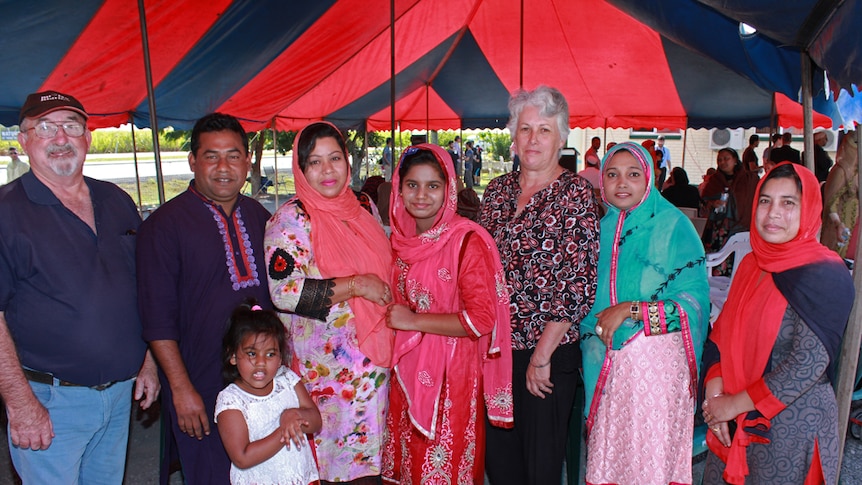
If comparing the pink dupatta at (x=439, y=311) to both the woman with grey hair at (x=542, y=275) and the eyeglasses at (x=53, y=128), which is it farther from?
the eyeglasses at (x=53, y=128)

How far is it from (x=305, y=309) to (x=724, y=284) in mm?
3144

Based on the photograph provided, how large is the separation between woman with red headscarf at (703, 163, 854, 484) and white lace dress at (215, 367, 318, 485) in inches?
55.8

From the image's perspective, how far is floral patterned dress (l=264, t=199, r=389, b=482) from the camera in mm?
1888

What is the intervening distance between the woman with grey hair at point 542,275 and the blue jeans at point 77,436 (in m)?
1.38

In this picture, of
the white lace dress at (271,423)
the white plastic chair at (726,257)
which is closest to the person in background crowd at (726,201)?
the white plastic chair at (726,257)

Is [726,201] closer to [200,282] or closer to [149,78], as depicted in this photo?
[149,78]

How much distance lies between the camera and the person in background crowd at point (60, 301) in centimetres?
174

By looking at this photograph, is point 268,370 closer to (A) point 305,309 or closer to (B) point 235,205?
(A) point 305,309

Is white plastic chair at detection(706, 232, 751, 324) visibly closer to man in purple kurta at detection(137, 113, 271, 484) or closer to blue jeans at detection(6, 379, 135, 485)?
man in purple kurta at detection(137, 113, 271, 484)

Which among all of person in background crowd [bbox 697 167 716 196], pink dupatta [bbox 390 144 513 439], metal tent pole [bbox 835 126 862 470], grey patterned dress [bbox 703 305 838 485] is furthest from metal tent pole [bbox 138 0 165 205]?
person in background crowd [bbox 697 167 716 196]

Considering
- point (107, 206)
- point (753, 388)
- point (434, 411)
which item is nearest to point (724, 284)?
point (753, 388)

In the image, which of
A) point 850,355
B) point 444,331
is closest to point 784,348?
point 850,355

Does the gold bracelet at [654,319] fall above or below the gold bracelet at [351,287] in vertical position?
below

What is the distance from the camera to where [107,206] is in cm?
197
